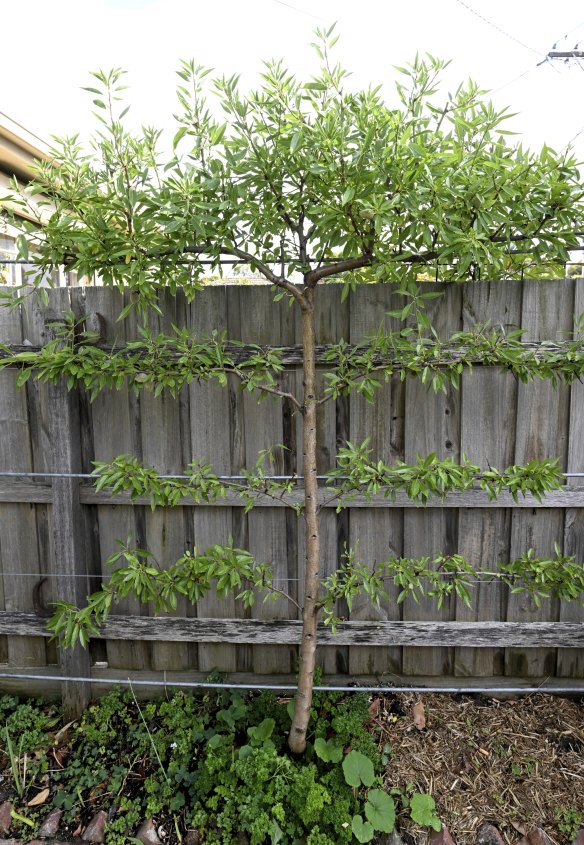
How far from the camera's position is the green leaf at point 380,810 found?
169 cm

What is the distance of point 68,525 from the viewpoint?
2.15 metres

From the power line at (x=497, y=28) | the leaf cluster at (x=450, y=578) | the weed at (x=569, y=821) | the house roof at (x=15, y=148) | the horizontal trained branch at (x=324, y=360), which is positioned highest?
the power line at (x=497, y=28)

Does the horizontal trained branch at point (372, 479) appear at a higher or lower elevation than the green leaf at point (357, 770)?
higher

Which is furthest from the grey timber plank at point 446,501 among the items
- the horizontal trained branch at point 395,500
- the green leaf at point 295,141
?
the green leaf at point 295,141

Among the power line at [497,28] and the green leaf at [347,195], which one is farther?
the power line at [497,28]

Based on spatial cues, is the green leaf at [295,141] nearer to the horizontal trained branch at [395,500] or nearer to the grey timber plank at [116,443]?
the grey timber plank at [116,443]

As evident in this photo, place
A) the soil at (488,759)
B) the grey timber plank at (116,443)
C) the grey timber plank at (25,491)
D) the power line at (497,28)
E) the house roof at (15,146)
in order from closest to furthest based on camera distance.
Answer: the soil at (488,759)
the grey timber plank at (116,443)
the grey timber plank at (25,491)
the house roof at (15,146)
the power line at (497,28)

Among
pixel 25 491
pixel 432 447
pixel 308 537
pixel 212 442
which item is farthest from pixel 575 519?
pixel 25 491

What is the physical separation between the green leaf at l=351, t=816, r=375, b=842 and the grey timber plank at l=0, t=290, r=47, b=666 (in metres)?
1.45

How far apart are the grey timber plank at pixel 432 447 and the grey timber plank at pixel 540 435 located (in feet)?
0.80

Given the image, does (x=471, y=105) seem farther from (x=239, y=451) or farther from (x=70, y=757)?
(x=70, y=757)

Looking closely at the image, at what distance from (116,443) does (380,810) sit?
1580mm

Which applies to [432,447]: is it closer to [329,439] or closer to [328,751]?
[329,439]

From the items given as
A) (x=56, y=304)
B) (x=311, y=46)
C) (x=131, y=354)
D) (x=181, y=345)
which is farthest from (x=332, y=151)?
(x=56, y=304)
